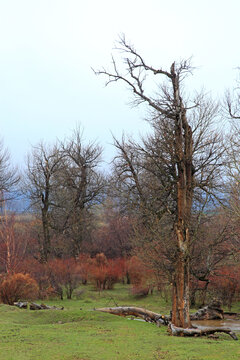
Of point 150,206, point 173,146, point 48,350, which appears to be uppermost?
point 173,146

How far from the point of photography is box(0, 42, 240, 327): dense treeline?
15133 mm

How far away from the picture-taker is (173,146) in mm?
15219

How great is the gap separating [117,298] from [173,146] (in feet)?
56.2

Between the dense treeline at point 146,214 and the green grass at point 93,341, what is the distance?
96.9 inches

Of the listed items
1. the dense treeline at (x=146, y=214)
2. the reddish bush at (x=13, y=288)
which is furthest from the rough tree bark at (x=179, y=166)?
the reddish bush at (x=13, y=288)

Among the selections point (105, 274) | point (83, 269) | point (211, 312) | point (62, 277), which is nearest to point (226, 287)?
point (211, 312)

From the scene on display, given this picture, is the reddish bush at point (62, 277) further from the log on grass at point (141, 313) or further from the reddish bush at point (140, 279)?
the log on grass at point (141, 313)

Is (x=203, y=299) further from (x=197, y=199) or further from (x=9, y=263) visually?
(x=9, y=263)

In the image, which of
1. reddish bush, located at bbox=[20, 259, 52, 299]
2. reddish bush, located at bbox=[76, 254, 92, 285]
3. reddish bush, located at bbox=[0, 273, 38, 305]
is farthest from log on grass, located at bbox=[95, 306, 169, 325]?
reddish bush, located at bbox=[76, 254, 92, 285]

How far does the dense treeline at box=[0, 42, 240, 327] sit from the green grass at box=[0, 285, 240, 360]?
2.46 meters

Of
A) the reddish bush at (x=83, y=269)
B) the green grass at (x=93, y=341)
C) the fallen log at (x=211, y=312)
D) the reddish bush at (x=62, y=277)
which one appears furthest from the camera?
the reddish bush at (x=83, y=269)

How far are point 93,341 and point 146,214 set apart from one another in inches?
212

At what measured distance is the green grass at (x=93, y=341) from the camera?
10.1m

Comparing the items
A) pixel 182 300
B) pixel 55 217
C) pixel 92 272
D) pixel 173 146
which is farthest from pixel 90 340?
pixel 55 217
